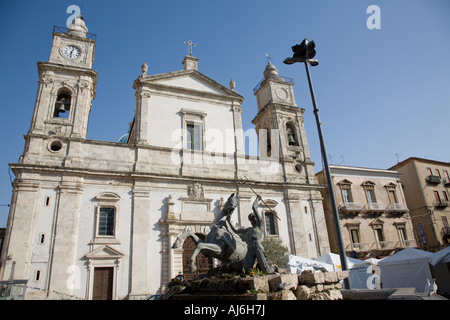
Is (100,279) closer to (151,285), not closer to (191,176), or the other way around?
(151,285)

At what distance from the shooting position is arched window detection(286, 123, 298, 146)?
73.6ft

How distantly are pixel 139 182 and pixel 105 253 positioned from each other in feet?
12.8

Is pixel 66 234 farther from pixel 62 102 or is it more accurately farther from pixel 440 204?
pixel 440 204

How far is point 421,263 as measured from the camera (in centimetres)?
1320

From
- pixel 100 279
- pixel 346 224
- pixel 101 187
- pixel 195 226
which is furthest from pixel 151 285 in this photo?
pixel 346 224

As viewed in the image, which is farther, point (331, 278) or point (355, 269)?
point (355, 269)

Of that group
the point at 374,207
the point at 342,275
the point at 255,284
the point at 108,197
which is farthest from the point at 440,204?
the point at 255,284

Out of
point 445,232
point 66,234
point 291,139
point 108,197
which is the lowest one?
point 66,234

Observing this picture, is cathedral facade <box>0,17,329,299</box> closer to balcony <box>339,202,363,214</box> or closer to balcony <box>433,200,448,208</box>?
balcony <box>339,202,363,214</box>

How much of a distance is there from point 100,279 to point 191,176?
682 centimetres

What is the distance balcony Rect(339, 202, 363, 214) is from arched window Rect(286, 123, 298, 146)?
19.3ft

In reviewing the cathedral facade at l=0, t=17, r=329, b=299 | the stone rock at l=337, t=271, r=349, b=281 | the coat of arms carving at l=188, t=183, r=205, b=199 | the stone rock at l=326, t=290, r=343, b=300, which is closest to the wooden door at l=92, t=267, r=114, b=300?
the cathedral facade at l=0, t=17, r=329, b=299

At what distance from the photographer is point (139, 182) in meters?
16.5
